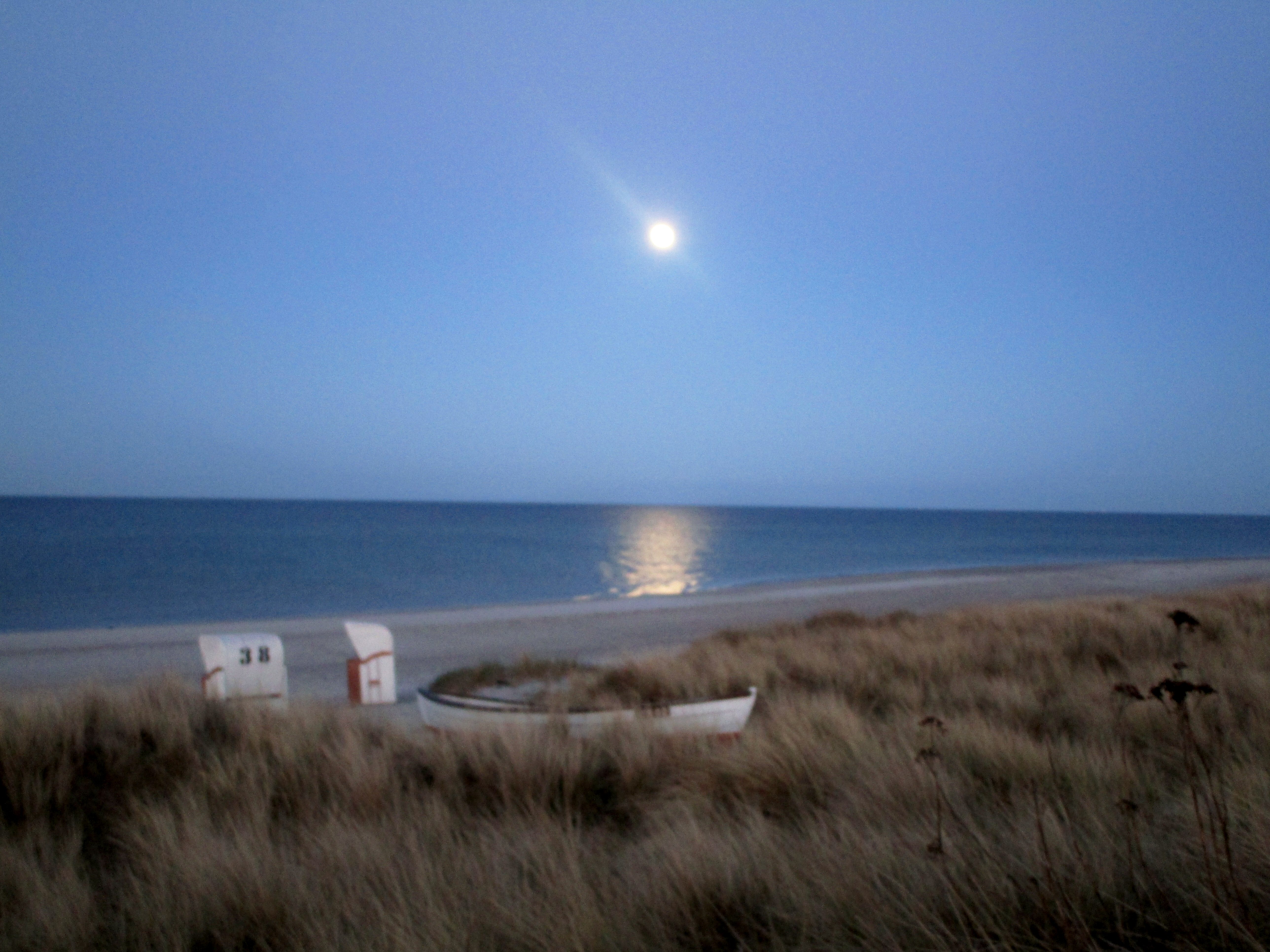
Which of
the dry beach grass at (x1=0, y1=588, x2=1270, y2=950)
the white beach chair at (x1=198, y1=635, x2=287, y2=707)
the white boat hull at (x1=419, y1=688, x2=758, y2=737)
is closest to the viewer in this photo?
the dry beach grass at (x1=0, y1=588, x2=1270, y2=950)

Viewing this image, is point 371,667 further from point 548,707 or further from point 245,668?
point 548,707

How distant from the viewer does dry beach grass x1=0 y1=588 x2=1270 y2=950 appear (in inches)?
105

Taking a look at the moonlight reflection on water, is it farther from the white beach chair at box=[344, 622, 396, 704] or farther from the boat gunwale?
the boat gunwale

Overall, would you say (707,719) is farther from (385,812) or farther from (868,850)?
(868,850)

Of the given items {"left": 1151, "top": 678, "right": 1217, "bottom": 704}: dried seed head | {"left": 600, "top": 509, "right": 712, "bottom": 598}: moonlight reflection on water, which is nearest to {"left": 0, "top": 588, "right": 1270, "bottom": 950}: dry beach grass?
{"left": 1151, "top": 678, "right": 1217, "bottom": 704}: dried seed head

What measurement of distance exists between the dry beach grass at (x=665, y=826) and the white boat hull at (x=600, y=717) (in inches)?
15.2

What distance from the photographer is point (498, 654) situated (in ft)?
54.6

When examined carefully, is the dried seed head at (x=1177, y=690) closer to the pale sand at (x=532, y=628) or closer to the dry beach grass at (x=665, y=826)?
the dry beach grass at (x=665, y=826)

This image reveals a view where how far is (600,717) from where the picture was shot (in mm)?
6570

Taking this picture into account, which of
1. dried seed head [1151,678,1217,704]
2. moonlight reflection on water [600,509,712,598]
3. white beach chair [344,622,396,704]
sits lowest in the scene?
moonlight reflection on water [600,509,712,598]

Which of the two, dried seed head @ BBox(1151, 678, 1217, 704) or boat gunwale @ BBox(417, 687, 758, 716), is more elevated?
dried seed head @ BBox(1151, 678, 1217, 704)

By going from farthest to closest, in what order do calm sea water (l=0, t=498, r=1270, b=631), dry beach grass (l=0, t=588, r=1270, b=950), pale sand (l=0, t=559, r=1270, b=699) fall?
calm sea water (l=0, t=498, r=1270, b=631), pale sand (l=0, t=559, r=1270, b=699), dry beach grass (l=0, t=588, r=1270, b=950)

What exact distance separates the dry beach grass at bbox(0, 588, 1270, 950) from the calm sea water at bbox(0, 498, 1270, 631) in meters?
21.9

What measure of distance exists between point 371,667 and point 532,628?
34.4ft
